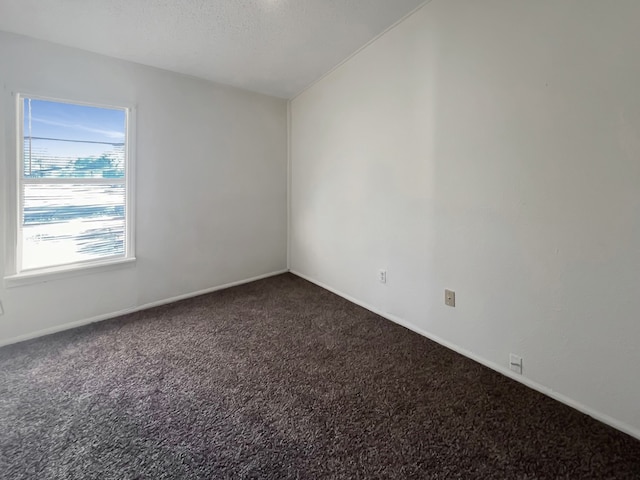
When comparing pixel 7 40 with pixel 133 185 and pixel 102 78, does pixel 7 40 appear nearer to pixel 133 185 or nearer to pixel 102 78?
pixel 102 78

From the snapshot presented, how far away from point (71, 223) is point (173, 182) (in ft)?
3.06

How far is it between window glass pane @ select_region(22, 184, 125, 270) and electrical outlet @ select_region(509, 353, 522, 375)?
3.36 metres

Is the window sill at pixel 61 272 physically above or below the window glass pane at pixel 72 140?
below

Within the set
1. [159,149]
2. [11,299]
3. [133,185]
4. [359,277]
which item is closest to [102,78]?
[159,149]

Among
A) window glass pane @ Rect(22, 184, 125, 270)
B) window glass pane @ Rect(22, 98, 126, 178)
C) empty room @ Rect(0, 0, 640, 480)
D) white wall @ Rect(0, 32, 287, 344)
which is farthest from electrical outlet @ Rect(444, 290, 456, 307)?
window glass pane @ Rect(22, 98, 126, 178)

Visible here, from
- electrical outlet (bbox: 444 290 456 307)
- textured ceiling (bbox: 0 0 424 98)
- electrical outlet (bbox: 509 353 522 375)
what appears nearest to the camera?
electrical outlet (bbox: 509 353 522 375)

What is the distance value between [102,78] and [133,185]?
0.95 meters

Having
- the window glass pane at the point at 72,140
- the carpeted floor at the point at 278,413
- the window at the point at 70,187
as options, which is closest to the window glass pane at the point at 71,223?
the window at the point at 70,187

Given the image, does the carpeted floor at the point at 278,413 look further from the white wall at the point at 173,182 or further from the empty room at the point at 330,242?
the white wall at the point at 173,182

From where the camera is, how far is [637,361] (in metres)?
1.33

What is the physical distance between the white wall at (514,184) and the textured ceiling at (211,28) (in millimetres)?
310

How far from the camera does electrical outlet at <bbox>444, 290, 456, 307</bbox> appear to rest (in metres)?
2.09

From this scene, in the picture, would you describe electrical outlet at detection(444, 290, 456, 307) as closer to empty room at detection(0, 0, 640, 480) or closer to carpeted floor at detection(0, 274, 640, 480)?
empty room at detection(0, 0, 640, 480)

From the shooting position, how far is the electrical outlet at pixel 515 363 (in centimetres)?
175
